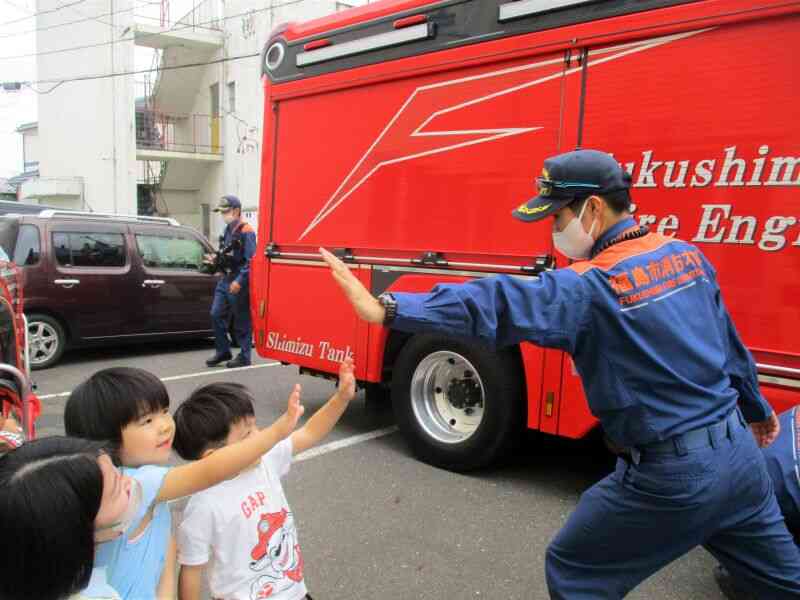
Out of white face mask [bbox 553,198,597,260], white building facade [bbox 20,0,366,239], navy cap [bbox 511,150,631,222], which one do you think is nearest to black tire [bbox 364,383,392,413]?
white face mask [bbox 553,198,597,260]

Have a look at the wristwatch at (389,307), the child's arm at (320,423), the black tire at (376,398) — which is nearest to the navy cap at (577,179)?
the wristwatch at (389,307)

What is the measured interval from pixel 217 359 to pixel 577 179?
20.8 ft

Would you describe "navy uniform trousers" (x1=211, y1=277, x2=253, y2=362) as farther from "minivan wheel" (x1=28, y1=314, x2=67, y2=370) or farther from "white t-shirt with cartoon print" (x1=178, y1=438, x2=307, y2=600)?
"white t-shirt with cartoon print" (x1=178, y1=438, x2=307, y2=600)

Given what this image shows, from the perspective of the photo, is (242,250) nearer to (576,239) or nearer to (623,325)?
(576,239)

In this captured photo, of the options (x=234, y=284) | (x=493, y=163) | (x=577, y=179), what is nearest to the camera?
(x=577, y=179)

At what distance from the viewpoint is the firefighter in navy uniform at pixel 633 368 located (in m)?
1.57

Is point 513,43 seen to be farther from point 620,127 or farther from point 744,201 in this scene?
point 744,201

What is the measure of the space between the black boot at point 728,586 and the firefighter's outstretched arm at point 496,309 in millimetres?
1702

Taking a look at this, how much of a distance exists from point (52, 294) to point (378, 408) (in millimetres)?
4169

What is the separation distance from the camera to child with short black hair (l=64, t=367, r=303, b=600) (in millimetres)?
1555

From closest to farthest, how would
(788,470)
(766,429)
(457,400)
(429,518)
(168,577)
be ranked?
1. (168,577)
2. (766,429)
3. (788,470)
4. (429,518)
5. (457,400)

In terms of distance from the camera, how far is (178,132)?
21.9 m

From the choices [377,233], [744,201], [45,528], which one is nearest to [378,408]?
Result: [377,233]

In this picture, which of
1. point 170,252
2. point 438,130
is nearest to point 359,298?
point 438,130
